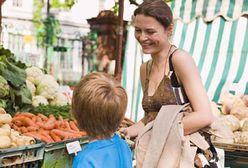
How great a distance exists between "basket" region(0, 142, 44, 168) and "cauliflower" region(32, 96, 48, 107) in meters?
1.52

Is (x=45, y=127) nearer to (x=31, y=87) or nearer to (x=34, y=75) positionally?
(x=31, y=87)

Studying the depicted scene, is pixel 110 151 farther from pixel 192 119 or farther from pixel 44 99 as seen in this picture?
pixel 44 99

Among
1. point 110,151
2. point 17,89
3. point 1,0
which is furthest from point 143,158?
point 1,0

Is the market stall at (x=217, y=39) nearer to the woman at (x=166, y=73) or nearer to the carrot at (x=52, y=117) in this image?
the carrot at (x=52, y=117)

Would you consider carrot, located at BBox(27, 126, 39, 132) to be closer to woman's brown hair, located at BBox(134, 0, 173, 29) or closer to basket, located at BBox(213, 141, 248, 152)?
woman's brown hair, located at BBox(134, 0, 173, 29)

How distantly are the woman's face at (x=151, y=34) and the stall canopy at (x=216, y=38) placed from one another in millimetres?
3852

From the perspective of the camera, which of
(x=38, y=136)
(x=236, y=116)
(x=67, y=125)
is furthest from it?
(x=236, y=116)

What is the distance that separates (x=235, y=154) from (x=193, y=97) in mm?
1772

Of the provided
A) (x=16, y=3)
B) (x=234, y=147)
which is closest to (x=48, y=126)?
(x=234, y=147)

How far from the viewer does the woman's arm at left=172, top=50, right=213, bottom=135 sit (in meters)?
2.49

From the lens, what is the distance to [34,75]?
16.0 feet

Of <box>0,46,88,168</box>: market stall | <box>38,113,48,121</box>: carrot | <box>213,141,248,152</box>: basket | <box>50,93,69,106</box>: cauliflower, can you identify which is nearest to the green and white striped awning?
<box>0,46,88,168</box>: market stall

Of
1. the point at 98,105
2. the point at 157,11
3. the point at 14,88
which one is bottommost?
the point at 14,88

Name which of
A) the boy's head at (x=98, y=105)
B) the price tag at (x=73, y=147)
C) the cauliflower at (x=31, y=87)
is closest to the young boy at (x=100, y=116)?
the boy's head at (x=98, y=105)
